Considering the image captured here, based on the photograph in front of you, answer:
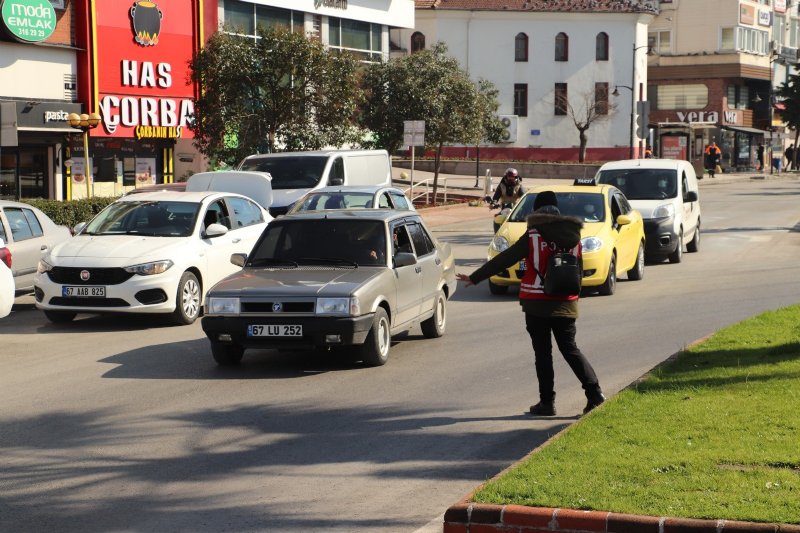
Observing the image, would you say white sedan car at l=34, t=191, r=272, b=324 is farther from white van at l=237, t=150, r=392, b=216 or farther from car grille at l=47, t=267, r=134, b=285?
white van at l=237, t=150, r=392, b=216

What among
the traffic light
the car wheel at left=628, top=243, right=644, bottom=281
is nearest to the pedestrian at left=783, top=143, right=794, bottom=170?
the traffic light

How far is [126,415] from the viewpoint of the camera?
33.0 ft

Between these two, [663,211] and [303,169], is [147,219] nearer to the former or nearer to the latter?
[303,169]

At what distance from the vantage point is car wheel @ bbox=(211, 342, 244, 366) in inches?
480

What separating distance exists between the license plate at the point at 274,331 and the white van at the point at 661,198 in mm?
12864

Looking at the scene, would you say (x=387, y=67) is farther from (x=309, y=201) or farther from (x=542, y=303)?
(x=542, y=303)

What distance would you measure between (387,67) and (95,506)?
40.5 m

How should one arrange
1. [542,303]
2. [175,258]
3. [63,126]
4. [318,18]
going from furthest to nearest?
[318,18] < [63,126] < [175,258] < [542,303]

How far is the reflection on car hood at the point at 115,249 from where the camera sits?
15.2 meters

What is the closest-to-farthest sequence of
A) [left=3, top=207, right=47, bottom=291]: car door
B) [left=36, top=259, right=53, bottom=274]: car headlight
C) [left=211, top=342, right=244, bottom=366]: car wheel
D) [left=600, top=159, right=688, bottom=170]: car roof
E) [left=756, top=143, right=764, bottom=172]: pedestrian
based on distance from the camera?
[left=211, top=342, right=244, bottom=366]: car wheel → [left=36, top=259, right=53, bottom=274]: car headlight → [left=3, top=207, right=47, bottom=291]: car door → [left=600, top=159, right=688, bottom=170]: car roof → [left=756, top=143, right=764, bottom=172]: pedestrian

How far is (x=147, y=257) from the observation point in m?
15.3

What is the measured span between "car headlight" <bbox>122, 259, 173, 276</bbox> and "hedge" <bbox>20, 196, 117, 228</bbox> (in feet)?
35.9

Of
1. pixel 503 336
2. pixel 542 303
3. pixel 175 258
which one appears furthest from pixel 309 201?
pixel 542 303

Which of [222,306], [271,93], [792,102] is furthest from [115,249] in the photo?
[792,102]
